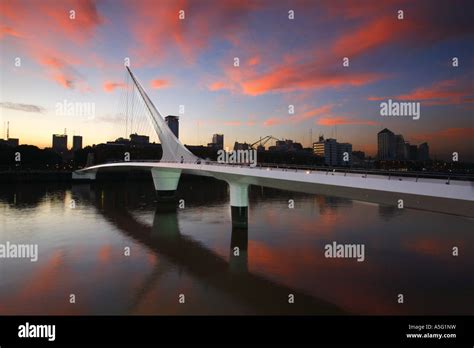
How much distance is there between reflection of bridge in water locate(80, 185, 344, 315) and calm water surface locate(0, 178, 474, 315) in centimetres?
6

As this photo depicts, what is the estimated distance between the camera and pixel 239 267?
19.6 meters

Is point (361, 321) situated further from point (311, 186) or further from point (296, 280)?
point (311, 186)

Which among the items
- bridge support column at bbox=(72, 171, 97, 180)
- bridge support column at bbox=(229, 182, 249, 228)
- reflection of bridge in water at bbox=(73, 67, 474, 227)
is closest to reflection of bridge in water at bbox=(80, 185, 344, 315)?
bridge support column at bbox=(229, 182, 249, 228)

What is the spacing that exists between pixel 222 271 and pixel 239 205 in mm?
11832

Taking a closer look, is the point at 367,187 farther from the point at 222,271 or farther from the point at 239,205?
the point at 239,205

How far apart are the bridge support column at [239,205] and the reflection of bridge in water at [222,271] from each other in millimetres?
639

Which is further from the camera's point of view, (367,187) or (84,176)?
(84,176)

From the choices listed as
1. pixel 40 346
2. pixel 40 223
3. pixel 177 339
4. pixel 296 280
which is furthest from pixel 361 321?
pixel 40 223

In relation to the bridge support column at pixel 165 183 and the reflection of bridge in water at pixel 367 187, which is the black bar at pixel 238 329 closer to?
the reflection of bridge in water at pixel 367 187

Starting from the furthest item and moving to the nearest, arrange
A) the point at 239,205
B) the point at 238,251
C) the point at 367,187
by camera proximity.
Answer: the point at 239,205 < the point at 238,251 < the point at 367,187

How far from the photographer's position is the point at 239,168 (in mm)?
25516

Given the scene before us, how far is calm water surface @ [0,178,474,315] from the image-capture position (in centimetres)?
1430

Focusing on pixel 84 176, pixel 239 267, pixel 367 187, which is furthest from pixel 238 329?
pixel 84 176

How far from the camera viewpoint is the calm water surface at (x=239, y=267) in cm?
1430
